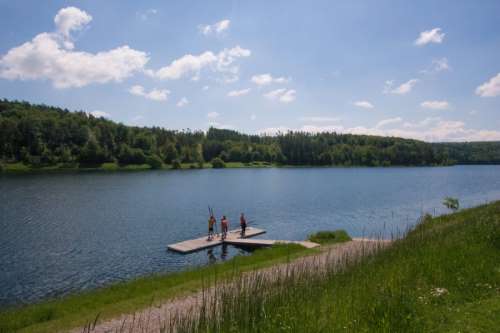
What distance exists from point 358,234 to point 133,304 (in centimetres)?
2679

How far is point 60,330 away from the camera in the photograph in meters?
11.6

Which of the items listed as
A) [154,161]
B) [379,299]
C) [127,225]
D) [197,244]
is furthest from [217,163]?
[379,299]

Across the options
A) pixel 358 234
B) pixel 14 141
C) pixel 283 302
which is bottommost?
pixel 358 234

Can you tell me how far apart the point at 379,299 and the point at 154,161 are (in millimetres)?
156166

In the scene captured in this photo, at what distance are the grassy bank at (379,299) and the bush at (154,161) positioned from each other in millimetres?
152774

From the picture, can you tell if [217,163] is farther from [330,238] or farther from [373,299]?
[373,299]

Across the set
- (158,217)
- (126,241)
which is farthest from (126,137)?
(126,241)

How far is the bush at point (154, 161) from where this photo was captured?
155825mm

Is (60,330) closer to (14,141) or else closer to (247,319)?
(247,319)

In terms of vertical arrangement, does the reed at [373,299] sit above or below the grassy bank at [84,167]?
below

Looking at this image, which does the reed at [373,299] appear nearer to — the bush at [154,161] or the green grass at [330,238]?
the green grass at [330,238]

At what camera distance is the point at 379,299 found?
763cm

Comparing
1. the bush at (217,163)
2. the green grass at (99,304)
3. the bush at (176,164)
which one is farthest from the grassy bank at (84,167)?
the green grass at (99,304)

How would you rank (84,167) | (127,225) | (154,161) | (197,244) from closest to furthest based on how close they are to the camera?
(197,244) < (127,225) < (84,167) < (154,161)
